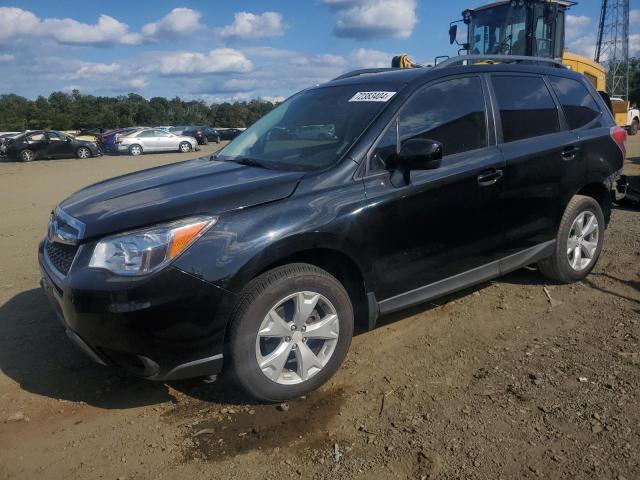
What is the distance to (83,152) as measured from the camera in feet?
92.4

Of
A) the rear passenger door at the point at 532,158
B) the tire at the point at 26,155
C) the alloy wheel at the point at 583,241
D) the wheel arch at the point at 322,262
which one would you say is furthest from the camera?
the tire at the point at 26,155

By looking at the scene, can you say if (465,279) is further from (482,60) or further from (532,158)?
(482,60)

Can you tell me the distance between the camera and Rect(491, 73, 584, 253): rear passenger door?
13.5 ft

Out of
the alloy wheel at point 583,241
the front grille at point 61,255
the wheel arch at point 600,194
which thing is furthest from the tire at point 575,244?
the front grille at point 61,255

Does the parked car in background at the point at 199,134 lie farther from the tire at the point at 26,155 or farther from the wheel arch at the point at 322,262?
the wheel arch at the point at 322,262

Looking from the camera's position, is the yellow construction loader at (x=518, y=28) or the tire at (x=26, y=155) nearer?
the yellow construction loader at (x=518, y=28)

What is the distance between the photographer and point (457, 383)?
3.35 meters

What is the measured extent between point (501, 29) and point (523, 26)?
0.45 m

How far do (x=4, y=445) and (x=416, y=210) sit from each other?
2.70 m

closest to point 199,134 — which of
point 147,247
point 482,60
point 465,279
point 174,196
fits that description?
point 482,60

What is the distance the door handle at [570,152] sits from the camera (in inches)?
177

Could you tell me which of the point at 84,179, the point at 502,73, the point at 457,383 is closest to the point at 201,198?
the point at 457,383

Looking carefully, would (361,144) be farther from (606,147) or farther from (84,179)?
(84,179)

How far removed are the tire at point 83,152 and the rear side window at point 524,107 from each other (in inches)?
1079
